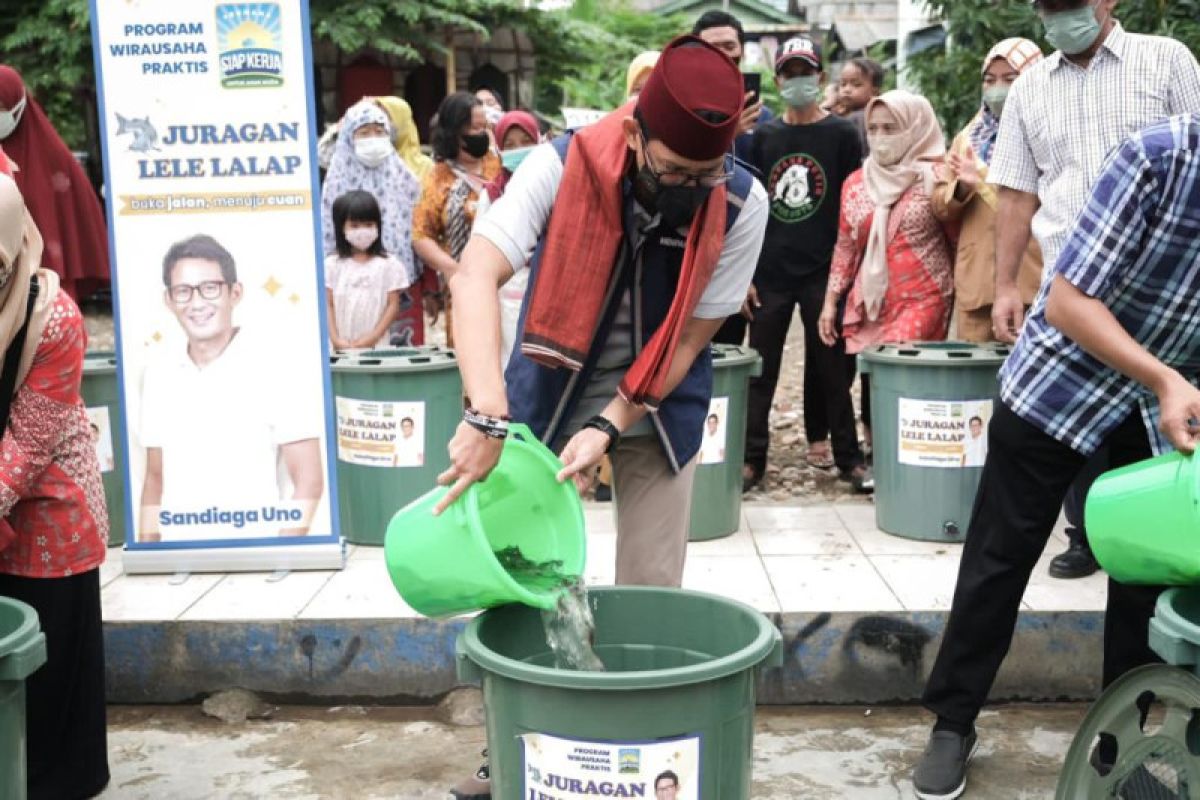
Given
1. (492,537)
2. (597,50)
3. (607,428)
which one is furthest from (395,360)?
(597,50)

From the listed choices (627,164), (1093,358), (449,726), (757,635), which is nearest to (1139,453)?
(1093,358)

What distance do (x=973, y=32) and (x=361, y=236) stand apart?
13.4ft

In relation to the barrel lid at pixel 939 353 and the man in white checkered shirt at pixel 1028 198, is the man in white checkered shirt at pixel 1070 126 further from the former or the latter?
the barrel lid at pixel 939 353

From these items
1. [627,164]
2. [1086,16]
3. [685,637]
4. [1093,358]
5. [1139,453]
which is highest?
[1086,16]

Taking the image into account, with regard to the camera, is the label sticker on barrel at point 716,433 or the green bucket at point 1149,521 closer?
the green bucket at point 1149,521

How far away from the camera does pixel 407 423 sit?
498 cm

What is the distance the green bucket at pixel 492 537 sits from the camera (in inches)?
90.6

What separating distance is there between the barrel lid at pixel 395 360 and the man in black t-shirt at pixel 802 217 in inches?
58.0

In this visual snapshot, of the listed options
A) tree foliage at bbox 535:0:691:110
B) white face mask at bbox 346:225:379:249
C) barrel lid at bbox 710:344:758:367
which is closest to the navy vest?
barrel lid at bbox 710:344:758:367

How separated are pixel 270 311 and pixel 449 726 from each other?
154cm

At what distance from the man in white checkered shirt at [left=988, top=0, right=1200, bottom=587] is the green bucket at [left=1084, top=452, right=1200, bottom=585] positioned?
158 centimetres

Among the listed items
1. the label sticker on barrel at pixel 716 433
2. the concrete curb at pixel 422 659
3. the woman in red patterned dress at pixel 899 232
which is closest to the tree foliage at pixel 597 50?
the woman in red patterned dress at pixel 899 232

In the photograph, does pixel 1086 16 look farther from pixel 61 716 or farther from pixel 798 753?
pixel 61 716

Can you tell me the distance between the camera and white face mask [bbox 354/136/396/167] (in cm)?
662
